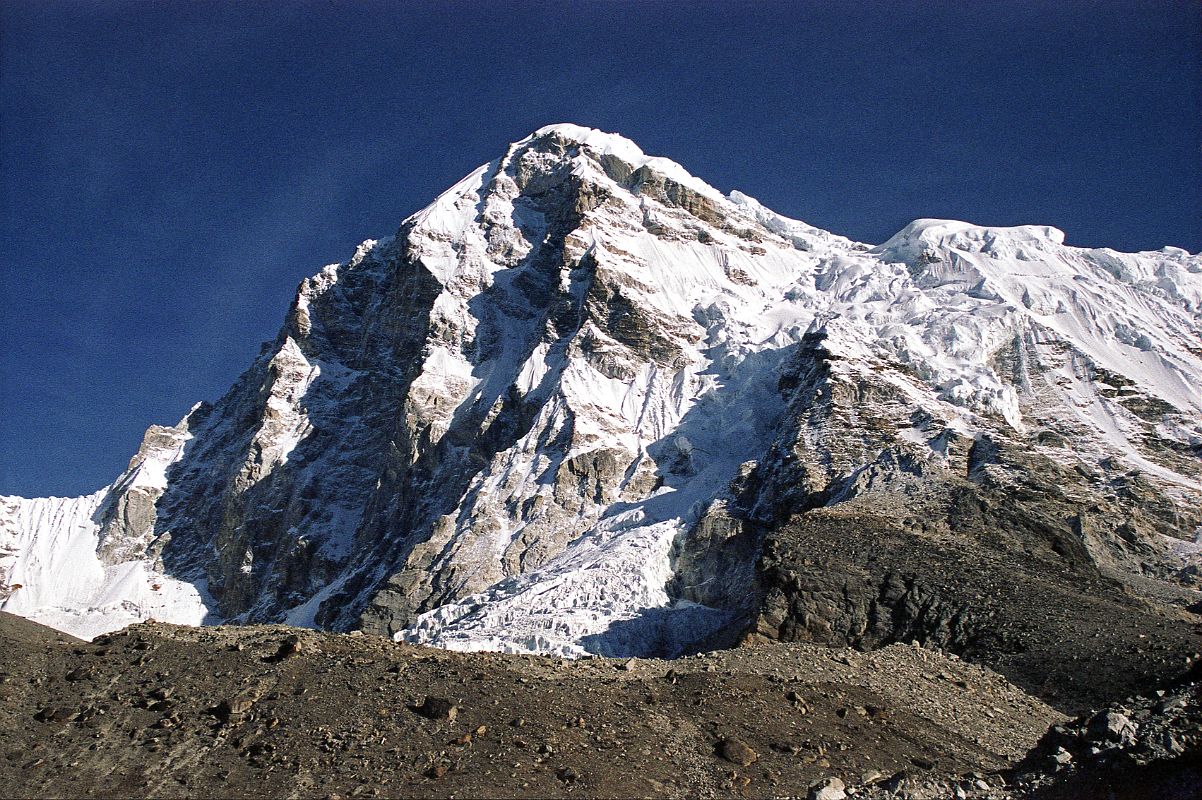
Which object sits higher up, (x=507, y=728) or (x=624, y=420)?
(x=624, y=420)

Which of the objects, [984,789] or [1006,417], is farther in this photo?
[1006,417]

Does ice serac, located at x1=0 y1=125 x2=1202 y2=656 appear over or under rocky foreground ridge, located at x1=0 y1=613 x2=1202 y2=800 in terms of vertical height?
over

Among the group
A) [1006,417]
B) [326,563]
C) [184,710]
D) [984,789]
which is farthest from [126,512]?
[984,789]

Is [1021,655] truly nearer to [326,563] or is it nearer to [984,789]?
[984,789]

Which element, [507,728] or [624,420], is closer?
[507,728]

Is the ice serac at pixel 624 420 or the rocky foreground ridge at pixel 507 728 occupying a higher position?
the ice serac at pixel 624 420

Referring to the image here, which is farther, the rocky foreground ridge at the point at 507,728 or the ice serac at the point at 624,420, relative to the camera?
the ice serac at the point at 624,420

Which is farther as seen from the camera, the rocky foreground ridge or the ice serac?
the ice serac

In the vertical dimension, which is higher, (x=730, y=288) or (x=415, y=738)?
(x=730, y=288)
